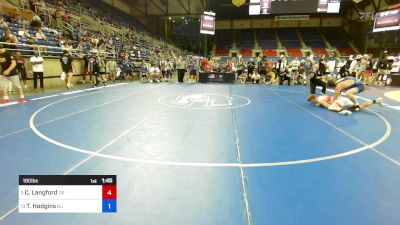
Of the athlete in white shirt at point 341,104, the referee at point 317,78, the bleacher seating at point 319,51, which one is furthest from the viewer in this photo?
the bleacher seating at point 319,51

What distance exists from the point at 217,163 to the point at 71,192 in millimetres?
1808

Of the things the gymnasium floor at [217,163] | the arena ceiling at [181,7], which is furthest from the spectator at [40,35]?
the arena ceiling at [181,7]

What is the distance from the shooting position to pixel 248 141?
13.1 ft

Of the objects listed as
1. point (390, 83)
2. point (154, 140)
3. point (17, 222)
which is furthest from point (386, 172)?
point (390, 83)

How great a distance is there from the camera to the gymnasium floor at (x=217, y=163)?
7.06ft

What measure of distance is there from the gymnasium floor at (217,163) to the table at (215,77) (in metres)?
9.91

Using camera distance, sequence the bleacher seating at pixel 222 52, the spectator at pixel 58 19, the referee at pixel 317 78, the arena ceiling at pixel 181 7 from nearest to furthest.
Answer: the referee at pixel 317 78 < the spectator at pixel 58 19 < the arena ceiling at pixel 181 7 < the bleacher seating at pixel 222 52

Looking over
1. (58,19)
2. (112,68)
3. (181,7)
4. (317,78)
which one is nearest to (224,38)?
(181,7)

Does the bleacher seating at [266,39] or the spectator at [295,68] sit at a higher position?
the bleacher seating at [266,39]

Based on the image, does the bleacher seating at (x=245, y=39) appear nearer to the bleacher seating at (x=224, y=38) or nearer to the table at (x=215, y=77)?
the bleacher seating at (x=224, y=38)

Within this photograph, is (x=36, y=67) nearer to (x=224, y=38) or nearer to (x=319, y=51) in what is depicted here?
(x=224, y=38)

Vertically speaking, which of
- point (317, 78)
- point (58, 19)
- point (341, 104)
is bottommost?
point (341, 104)

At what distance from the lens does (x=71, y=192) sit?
1728mm

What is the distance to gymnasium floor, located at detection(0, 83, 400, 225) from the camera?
7.06 ft
